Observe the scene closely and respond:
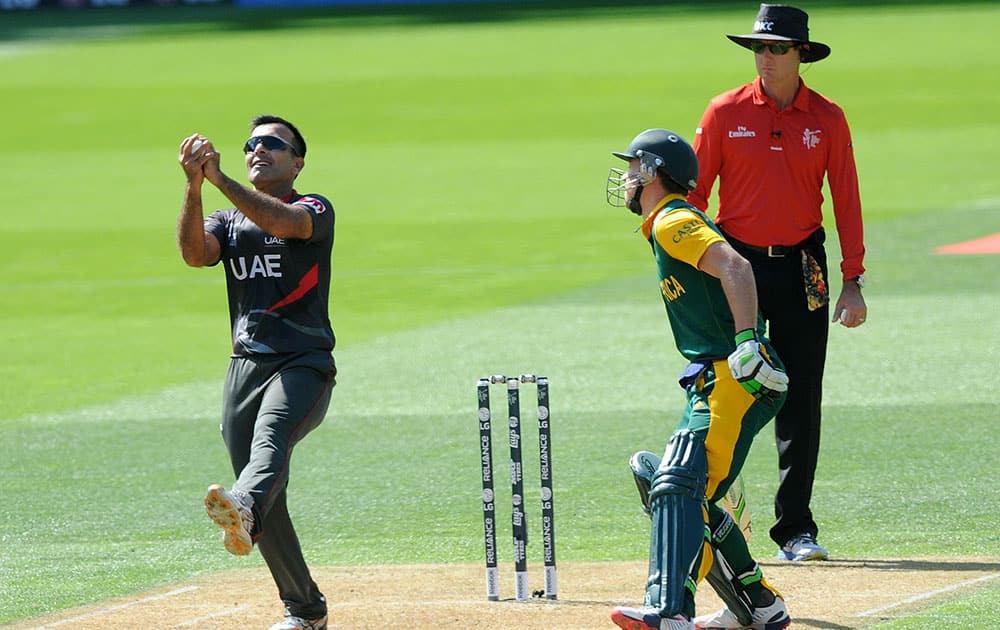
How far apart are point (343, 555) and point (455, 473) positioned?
65.4 inches

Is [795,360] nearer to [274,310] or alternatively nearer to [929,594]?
[929,594]

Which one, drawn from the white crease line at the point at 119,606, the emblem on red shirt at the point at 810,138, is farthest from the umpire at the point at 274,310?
the emblem on red shirt at the point at 810,138

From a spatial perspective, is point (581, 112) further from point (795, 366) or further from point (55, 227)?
point (795, 366)

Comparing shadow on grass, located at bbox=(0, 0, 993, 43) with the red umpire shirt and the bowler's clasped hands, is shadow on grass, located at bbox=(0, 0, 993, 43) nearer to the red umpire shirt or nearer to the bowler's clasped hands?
the red umpire shirt

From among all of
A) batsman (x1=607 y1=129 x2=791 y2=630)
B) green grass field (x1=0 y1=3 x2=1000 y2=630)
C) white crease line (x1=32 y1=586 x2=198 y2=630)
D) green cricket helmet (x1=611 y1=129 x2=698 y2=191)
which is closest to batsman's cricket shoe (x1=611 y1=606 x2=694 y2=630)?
batsman (x1=607 y1=129 x2=791 y2=630)

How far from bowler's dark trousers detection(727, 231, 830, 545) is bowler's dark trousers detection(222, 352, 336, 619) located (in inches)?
87.3

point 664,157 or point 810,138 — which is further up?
point 664,157

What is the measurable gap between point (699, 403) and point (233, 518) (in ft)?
5.50

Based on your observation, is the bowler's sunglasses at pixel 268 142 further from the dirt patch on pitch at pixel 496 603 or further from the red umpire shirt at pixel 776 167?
the red umpire shirt at pixel 776 167

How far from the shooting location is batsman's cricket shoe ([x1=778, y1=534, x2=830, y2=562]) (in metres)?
7.36

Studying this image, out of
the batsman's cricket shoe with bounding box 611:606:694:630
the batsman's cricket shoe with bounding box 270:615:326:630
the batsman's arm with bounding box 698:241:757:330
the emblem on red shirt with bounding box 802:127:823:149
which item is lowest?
the batsman's cricket shoe with bounding box 270:615:326:630

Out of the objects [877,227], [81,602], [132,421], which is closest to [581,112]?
[877,227]

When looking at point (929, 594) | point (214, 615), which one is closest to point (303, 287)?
point (214, 615)

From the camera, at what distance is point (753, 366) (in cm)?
555
